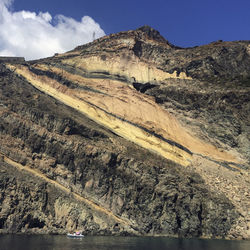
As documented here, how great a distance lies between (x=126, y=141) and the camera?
75500 mm

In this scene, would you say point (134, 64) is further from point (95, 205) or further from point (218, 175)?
point (95, 205)

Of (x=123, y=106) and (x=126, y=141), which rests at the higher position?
(x=123, y=106)

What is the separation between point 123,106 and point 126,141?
12.1m

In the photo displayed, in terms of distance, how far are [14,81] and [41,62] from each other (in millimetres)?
11289

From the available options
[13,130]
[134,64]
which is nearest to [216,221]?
[13,130]

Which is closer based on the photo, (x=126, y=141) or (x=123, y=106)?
(x=126, y=141)

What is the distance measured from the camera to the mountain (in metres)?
60.7

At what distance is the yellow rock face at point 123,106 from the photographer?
78.4m

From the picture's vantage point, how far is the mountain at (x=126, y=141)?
60.7 meters

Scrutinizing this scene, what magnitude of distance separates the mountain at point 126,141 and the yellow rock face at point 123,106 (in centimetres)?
28

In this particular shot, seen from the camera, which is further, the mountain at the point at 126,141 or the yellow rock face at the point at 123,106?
the yellow rock face at the point at 123,106

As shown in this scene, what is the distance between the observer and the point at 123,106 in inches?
3312

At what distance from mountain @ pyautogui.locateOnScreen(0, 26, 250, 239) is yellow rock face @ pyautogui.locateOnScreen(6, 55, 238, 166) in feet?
0.91

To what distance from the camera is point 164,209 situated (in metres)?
63.5
